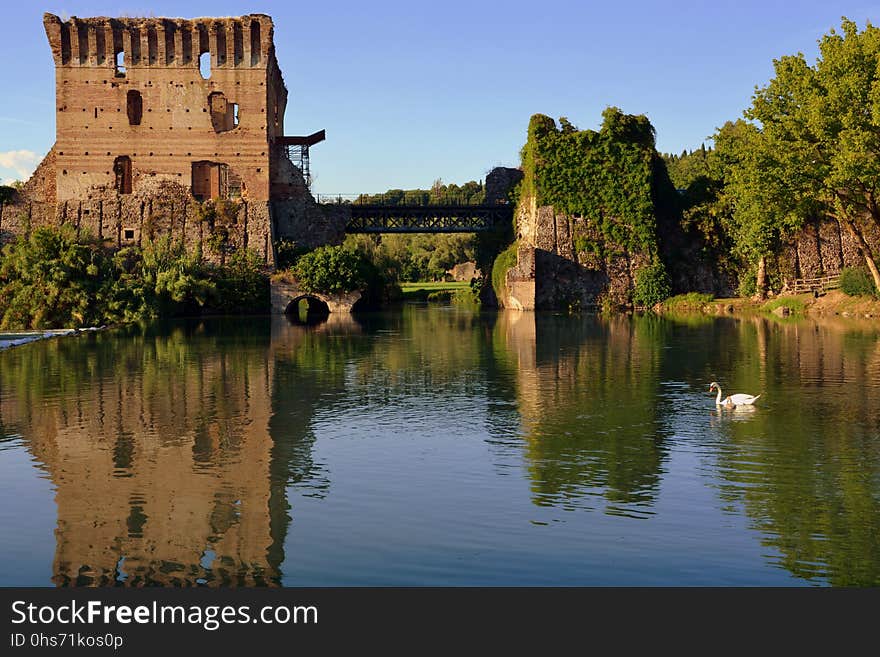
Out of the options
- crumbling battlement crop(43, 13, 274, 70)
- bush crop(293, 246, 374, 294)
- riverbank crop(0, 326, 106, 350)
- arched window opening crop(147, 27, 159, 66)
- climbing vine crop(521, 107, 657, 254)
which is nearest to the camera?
→ riverbank crop(0, 326, 106, 350)

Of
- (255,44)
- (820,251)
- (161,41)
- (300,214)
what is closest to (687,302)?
(820,251)

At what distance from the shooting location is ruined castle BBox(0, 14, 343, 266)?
182 feet

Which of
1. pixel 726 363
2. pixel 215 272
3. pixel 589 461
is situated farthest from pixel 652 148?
pixel 589 461

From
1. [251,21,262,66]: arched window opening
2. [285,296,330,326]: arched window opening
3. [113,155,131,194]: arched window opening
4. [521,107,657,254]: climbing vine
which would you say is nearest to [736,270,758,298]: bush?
[521,107,657,254]: climbing vine

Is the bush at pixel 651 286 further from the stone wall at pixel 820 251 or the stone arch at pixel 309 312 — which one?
the stone arch at pixel 309 312

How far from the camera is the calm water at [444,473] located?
866cm

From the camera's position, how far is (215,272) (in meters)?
52.3

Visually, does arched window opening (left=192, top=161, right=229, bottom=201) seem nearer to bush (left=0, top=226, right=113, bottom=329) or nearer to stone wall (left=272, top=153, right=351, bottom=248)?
stone wall (left=272, top=153, right=351, bottom=248)

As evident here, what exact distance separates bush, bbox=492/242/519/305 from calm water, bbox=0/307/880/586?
31.0m

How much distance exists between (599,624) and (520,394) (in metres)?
11.6

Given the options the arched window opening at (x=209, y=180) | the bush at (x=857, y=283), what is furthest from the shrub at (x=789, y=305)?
the arched window opening at (x=209, y=180)

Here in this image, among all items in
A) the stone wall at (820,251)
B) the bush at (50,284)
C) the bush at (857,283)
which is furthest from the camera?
the stone wall at (820,251)

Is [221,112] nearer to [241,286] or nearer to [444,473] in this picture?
[241,286]

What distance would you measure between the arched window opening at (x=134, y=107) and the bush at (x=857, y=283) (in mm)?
37051
